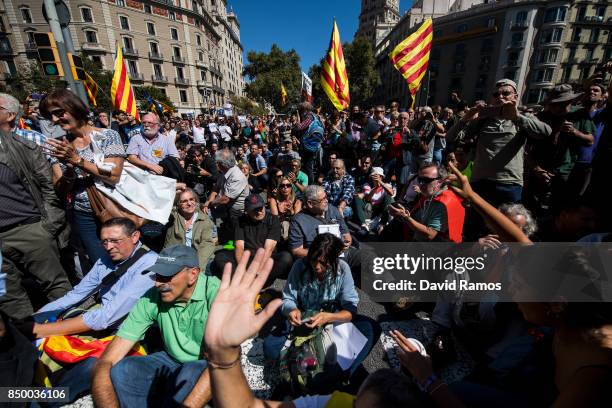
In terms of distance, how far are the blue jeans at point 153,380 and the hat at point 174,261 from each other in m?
0.64

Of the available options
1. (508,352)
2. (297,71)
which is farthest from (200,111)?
(508,352)

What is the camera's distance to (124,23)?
39.9m

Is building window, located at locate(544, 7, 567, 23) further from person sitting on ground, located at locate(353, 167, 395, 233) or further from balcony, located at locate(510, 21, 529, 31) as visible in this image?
person sitting on ground, located at locate(353, 167, 395, 233)

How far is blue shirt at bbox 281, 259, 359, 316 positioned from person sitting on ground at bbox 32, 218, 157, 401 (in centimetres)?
120

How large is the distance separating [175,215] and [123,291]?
1456mm

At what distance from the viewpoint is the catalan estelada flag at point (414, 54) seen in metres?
5.61

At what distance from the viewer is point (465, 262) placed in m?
2.58

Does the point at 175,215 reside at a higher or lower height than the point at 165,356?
higher

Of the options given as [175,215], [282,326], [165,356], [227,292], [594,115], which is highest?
[594,115]

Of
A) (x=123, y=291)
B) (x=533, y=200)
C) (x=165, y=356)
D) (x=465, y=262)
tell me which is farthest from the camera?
(x=533, y=200)

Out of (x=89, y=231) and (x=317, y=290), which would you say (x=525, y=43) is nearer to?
(x=317, y=290)

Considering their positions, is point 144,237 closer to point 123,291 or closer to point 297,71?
point 123,291

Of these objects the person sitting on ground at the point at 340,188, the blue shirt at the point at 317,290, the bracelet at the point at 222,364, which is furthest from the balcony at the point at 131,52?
the bracelet at the point at 222,364

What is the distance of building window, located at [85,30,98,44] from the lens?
37.1 metres
